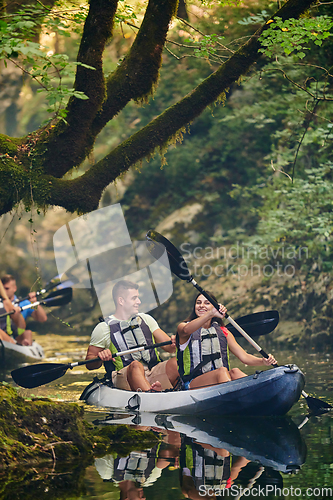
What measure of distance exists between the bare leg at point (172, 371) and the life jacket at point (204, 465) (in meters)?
1.38

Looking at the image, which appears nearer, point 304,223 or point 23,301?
point 304,223

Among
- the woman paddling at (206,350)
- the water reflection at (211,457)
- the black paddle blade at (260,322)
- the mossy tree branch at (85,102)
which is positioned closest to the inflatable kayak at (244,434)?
the water reflection at (211,457)

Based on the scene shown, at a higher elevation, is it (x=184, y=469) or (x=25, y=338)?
(x=184, y=469)

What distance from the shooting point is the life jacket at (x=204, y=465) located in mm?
3540

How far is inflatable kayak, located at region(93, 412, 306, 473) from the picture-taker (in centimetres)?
418

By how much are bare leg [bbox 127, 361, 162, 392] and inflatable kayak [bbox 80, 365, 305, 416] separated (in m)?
0.13

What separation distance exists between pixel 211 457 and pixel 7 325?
627 cm

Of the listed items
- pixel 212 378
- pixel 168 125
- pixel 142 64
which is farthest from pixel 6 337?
pixel 142 64

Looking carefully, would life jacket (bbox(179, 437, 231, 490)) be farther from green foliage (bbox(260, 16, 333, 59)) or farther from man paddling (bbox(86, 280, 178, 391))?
green foliage (bbox(260, 16, 333, 59))

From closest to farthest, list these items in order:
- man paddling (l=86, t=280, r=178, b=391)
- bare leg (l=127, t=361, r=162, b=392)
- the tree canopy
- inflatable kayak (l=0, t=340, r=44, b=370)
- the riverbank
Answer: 1. the riverbank
2. the tree canopy
3. bare leg (l=127, t=361, r=162, b=392)
4. man paddling (l=86, t=280, r=178, b=391)
5. inflatable kayak (l=0, t=340, r=44, b=370)

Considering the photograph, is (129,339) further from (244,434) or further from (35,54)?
(35,54)

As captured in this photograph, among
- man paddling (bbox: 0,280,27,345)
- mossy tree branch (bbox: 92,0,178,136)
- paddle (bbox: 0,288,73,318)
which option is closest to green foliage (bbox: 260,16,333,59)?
mossy tree branch (bbox: 92,0,178,136)

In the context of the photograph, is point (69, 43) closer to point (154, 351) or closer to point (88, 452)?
point (154, 351)

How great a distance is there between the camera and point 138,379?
5945 mm
